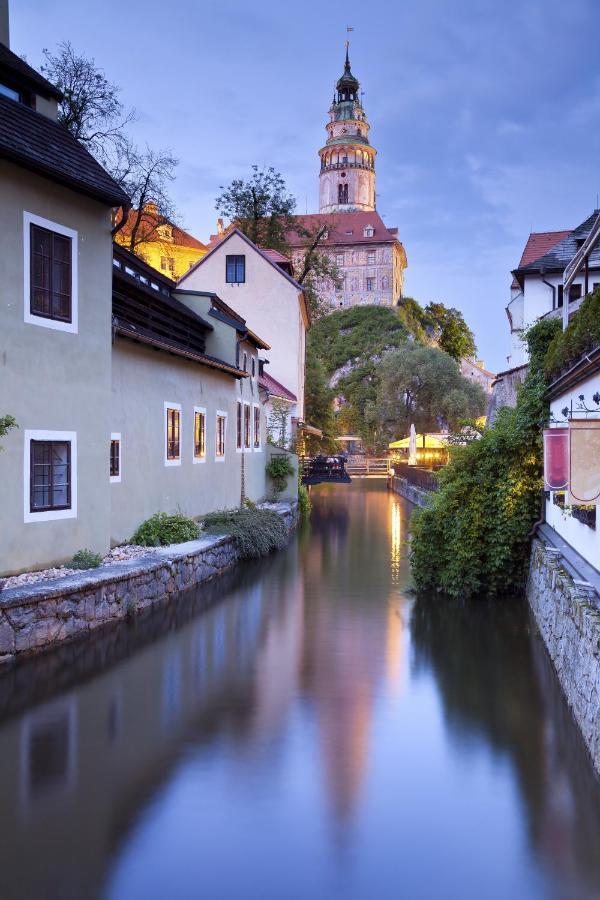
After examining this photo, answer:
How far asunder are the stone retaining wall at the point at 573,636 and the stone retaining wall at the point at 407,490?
18053 mm

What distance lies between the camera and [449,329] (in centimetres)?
8944

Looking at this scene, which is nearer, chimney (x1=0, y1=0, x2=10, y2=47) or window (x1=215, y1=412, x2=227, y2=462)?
chimney (x1=0, y1=0, x2=10, y2=47)

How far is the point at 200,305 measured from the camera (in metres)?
20.0

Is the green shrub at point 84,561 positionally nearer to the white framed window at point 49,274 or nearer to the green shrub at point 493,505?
the white framed window at point 49,274

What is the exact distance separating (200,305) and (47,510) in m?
10.5

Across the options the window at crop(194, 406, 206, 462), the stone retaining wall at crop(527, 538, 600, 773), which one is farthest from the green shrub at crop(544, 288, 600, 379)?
the window at crop(194, 406, 206, 462)

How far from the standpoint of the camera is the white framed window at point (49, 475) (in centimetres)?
1021

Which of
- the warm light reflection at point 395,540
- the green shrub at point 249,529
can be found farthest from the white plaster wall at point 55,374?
the warm light reflection at point 395,540

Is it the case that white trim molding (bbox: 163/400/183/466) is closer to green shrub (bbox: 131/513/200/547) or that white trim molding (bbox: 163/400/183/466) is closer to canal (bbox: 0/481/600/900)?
green shrub (bbox: 131/513/200/547)

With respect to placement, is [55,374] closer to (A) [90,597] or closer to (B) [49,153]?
(B) [49,153]

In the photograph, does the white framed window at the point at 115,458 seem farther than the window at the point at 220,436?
No

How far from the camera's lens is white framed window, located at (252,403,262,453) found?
2427 cm

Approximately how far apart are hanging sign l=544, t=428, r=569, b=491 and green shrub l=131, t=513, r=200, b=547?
8303mm

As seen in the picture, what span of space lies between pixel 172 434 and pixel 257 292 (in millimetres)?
15619
